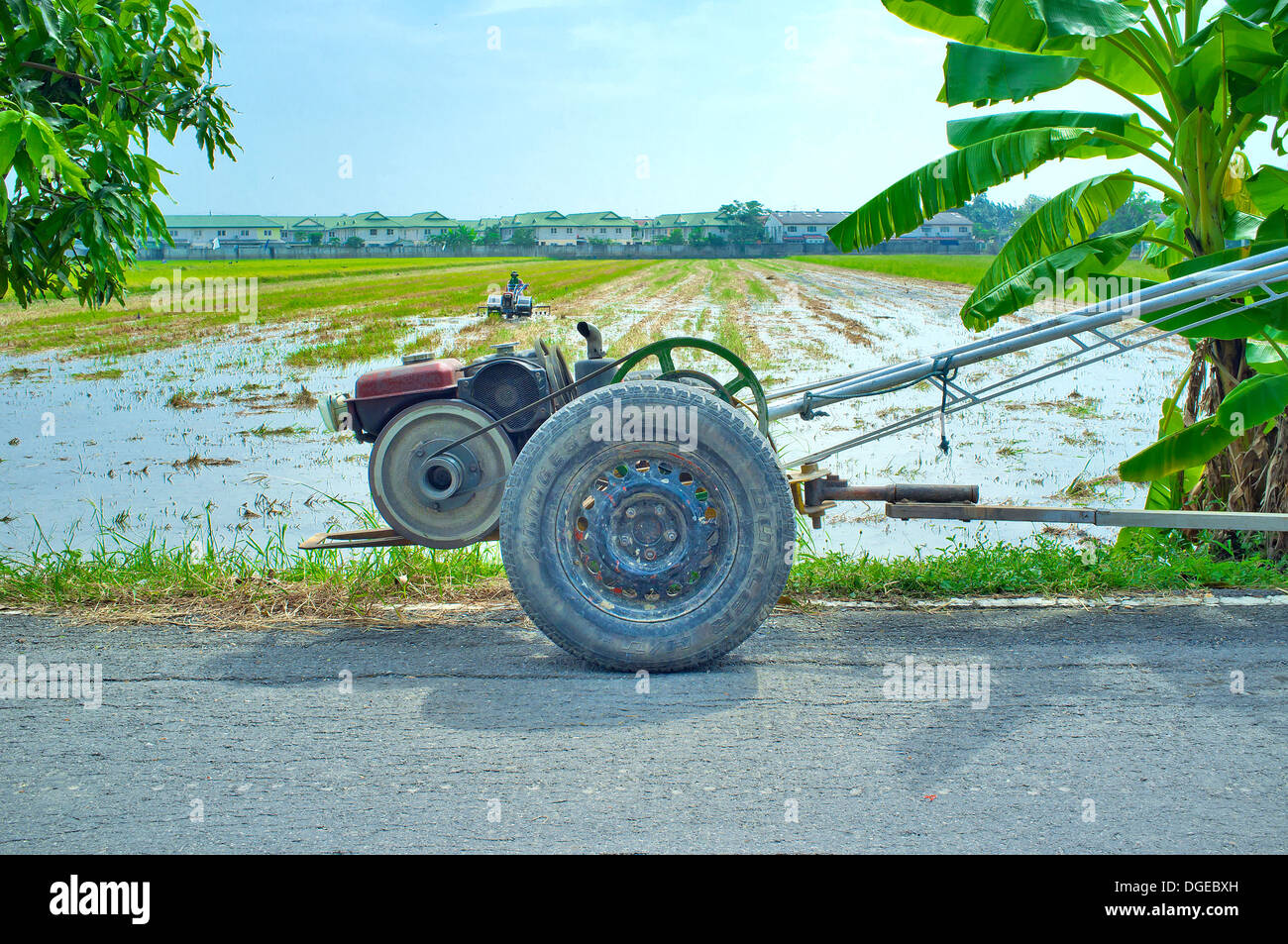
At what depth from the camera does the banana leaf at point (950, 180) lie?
589 cm

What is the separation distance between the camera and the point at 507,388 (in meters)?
4.55

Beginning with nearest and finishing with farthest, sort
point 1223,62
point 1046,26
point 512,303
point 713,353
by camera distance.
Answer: point 713,353
point 1046,26
point 1223,62
point 512,303

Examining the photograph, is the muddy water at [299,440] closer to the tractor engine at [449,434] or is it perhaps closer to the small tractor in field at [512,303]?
the tractor engine at [449,434]

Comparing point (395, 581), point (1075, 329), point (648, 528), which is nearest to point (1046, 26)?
point (1075, 329)

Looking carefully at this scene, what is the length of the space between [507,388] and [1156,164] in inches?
168

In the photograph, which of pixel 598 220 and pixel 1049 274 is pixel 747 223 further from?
pixel 1049 274

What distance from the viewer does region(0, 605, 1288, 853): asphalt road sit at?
2.67 m

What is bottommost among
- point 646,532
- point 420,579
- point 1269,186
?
point 420,579

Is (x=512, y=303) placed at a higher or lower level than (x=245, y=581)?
higher

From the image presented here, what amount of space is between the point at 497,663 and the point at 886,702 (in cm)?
148

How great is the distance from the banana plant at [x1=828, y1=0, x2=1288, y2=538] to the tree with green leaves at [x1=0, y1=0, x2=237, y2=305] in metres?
4.07

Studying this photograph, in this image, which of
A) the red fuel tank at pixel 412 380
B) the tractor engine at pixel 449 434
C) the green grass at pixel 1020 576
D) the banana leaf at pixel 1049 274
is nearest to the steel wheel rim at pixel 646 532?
the tractor engine at pixel 449 434

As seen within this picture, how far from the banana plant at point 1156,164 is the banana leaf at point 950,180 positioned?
1 cm

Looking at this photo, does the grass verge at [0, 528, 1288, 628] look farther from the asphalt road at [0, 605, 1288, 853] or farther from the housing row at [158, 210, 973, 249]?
the housing row at [158, 210, 973, 249]
